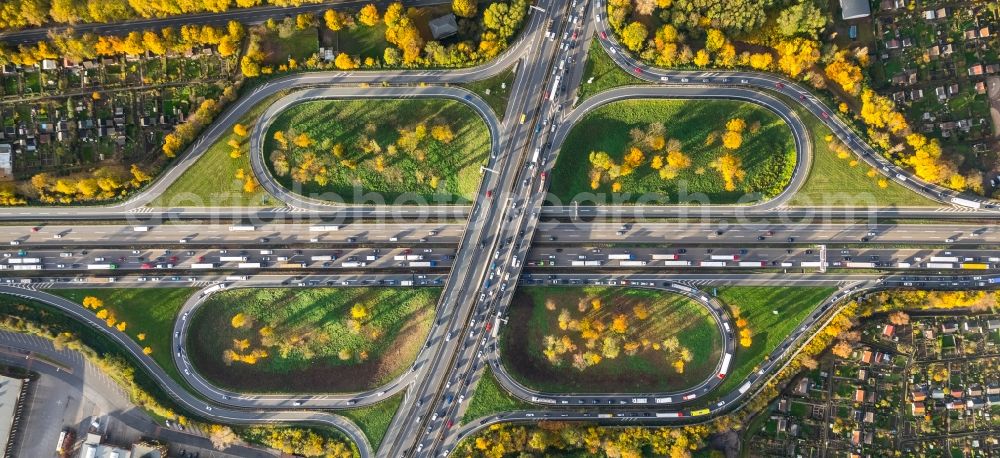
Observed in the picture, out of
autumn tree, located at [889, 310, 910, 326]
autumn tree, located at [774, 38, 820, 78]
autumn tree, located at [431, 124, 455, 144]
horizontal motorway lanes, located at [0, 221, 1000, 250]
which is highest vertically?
autumn tree, located at [774, 38, 820, 78]

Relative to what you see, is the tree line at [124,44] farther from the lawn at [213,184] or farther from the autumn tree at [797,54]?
the autumn tree at [797,54]

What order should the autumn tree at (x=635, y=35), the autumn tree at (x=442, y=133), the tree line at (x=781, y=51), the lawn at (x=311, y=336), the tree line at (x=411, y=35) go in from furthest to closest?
the lawn at (x=311, y=336) → the tree line at (x=781, y=51) → the autumn tree at (x=635, y=35) → the autumn tree at (x=442, y=133) → the tree line at (x=411, y=35)

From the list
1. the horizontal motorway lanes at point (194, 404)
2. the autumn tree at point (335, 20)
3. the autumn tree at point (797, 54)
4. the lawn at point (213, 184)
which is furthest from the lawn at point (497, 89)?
the horizontal motorway lanes at point (194, 404)

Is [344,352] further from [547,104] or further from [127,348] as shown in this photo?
[547,104]

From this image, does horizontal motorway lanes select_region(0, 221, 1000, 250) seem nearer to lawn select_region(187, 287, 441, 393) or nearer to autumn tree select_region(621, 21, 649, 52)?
lawn select_region(187, 287, 441, 393)

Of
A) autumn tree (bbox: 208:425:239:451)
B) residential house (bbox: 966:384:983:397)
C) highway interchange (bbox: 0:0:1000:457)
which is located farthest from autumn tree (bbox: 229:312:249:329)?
residential house (bbox: 966:384:983:397)

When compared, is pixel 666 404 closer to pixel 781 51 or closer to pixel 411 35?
pixel 781 51
